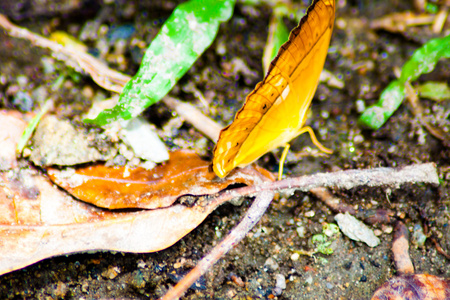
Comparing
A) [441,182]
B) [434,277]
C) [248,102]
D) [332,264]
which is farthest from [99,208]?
[441,182]

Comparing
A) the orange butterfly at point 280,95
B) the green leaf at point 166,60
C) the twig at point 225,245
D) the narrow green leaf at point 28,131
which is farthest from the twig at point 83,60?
the twig at point 225,245

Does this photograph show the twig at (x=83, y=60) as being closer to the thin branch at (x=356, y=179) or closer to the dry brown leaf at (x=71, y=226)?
the dry brown leaf at (x=71, y=226)

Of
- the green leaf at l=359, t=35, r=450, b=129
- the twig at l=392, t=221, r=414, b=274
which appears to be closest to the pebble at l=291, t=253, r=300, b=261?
the twig at l=392, t=221, r=414, b=274

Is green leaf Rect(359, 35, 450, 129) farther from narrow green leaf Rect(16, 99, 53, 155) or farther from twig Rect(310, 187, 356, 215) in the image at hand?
narrow green leaf Rect(16, 99, 53, 155)

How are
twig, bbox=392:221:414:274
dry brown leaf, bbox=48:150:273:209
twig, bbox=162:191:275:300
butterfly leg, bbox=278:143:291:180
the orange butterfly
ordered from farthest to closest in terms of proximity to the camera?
butterfly leg, bbox=278:143:291:180
twig, bbox=392:221:414:274
dry brown leaf, bbox=48:150:273:209
twig, bbox=162:191:275:300
the orange butterfly

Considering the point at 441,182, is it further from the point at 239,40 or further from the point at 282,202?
the point at 239,40

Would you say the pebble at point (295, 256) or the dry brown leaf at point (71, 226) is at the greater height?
the dry brown leaf at point (71, 226)
